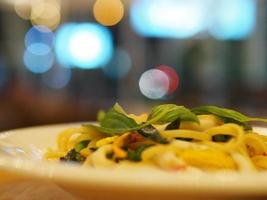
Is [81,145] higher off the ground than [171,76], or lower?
higher

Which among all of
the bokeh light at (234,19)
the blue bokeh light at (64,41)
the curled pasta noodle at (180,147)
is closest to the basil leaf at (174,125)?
the curled pasta noodle at (180,147)

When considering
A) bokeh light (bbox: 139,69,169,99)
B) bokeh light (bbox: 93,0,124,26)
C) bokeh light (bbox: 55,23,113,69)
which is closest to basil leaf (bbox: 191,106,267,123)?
bokeh light (bbox: 139,69,169,99)

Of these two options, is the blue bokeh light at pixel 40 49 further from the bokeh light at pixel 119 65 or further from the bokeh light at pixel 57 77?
the bokeh light at pixel 119 65

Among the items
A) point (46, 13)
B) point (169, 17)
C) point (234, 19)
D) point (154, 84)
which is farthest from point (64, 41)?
point (234, 19)

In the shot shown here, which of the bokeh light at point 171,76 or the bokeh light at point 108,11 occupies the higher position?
the bokeh light at point 108,11

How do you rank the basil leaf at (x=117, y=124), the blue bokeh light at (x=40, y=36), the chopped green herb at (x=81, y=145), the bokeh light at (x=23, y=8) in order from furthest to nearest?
the blue bokeh light at (x=40, y=36)
the bokeh light at (x=23, y=8)
the chopped green herb at (x=81, y=145)
the basil leaf at (x=117, y=124)

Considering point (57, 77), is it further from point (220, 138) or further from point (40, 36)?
point (220, 138)
